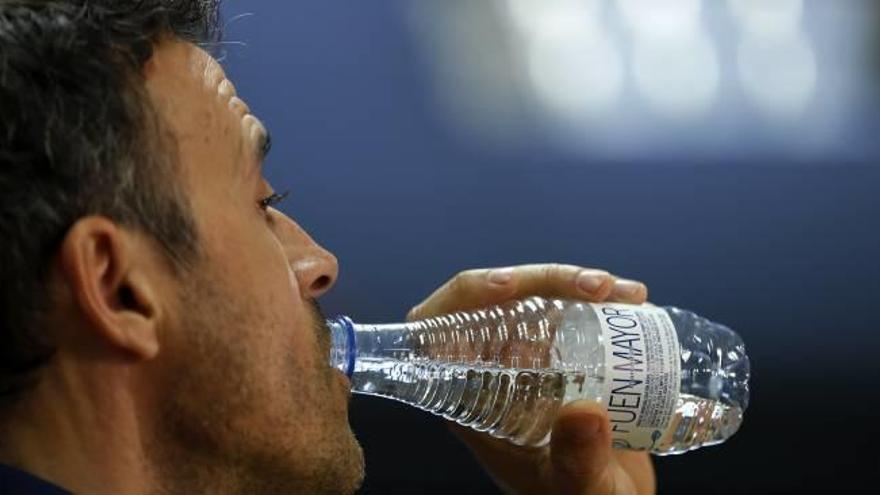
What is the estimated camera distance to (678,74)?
2281 millimetres

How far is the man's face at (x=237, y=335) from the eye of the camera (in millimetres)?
958

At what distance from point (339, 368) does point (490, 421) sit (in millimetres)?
224

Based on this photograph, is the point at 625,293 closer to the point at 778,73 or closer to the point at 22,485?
the point at 22,485

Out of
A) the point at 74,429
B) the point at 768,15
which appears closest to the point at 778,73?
the point at 768,15

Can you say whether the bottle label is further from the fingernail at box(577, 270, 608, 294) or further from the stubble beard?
the stubble beard

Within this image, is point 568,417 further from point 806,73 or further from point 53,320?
point 806,73

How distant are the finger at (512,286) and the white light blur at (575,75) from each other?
0.91 metres

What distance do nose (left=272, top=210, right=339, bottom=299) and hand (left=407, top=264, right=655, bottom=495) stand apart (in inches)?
9.0

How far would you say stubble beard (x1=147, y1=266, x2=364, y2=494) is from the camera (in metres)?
0.96

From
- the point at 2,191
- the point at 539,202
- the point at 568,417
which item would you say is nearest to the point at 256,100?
the point at 539,202

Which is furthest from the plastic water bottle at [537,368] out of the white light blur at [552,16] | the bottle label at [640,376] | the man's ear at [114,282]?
the white light blur at [552,16]

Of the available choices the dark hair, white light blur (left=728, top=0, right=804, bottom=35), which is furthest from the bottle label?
white light blur (left=728, top=0, right=804, bottom=35)

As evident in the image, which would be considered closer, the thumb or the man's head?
the man's head

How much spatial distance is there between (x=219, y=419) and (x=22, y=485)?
0.51 feet
